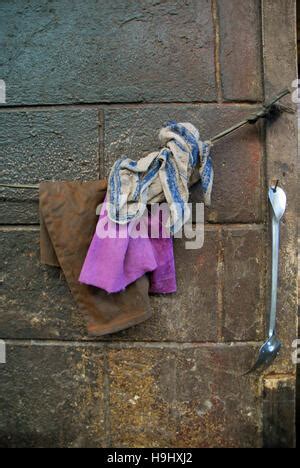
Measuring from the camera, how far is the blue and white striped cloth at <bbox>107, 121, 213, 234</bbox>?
5.41 ft

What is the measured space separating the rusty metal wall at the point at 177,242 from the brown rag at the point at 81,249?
0.60 feet

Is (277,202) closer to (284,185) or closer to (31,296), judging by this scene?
(284,185)

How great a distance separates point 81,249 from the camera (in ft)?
5.87

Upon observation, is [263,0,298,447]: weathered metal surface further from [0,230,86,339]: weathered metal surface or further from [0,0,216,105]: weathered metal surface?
[0,230,86,339]: weathered metal surface

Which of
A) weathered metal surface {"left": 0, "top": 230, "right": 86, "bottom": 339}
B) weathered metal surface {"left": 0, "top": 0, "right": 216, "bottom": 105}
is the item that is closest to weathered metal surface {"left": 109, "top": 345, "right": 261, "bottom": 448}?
weathered metal surface {"left": 0, "top": 230, "right": 86, "bottom": 339}

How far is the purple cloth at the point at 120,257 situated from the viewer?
1.66 m

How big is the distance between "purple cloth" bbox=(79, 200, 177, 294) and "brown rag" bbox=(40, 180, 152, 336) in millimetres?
95

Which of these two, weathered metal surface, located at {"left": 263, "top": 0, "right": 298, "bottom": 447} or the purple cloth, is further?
weathered metal surface, located at {"left": 263, "top": 0, "right": 298, "bottom": 447}

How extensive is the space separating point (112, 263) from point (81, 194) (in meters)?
0.40

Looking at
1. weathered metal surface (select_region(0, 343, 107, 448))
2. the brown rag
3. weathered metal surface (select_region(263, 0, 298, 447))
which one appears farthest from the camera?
weathered metal surface (select_region(0, 343, 107, 448))

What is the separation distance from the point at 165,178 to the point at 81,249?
1.84ft

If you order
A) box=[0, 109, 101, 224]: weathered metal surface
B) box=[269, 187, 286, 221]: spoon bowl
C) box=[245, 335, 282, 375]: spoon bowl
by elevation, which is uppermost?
box=[0, 109, 101, 224]: weathered metal surface

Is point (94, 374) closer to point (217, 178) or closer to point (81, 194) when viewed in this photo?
point (81, 194)

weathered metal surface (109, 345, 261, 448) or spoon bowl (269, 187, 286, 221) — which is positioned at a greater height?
spoon bowl (269, 187, 286, 221)
